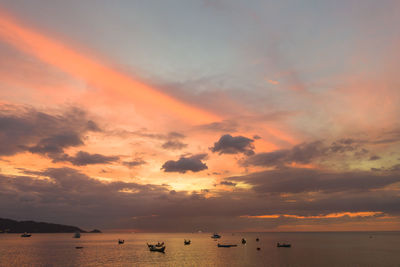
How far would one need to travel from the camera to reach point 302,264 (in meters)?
107

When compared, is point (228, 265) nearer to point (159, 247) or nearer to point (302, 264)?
point (302, 264)

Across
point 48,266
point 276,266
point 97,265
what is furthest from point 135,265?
point 276,266

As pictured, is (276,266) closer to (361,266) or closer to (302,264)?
(302,264)

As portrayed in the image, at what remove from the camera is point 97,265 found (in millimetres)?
108688

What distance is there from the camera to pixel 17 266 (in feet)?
341

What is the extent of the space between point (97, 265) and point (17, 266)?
87.9 feet

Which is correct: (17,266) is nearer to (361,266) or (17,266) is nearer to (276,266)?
(276,266)

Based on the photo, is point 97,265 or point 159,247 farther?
point 159,247

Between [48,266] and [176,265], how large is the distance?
44244mm

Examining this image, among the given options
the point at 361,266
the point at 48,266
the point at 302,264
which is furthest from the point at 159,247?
the point at 361,266

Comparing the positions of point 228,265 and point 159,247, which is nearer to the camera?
point 228,265

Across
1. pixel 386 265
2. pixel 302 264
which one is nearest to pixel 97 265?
pixel 302 264

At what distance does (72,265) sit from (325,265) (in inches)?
3554

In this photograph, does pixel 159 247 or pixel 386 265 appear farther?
pixel 159 247
